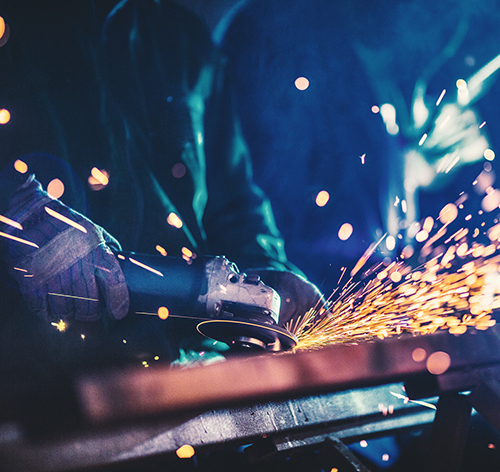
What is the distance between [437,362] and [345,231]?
3.13 ft

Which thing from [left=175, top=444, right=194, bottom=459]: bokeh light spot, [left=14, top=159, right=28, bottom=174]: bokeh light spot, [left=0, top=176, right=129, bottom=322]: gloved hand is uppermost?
[left=14, top=159, right=28, bottom=174]: bokeh light spot

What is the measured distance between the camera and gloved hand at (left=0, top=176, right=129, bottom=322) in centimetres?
86

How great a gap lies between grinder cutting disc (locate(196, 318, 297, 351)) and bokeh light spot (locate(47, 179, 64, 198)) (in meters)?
0.66

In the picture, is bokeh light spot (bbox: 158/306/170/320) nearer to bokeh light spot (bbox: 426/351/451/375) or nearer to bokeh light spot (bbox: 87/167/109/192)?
bokeh light spot (bbox: 87/167/109/192)

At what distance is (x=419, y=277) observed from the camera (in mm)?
2113

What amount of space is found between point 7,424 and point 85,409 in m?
0.17

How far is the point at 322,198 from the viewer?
6.08 feet

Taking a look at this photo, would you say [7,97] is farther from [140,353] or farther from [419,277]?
[419,277]

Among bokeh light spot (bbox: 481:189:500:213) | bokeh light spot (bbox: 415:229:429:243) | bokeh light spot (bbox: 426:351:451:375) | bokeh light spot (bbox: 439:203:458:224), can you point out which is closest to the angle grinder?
bokeh light spot (bbox: 426:351:451:375)

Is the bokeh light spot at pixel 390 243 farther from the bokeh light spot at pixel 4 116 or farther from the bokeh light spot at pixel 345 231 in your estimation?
the bokeh light spot at pixel 4 116

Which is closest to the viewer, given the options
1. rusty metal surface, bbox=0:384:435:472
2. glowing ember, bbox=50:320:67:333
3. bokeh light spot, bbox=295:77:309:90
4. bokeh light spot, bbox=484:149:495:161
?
rusty metal surface, bbox=0:384:435:472

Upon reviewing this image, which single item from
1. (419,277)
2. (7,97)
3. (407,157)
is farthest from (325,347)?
(407,157)

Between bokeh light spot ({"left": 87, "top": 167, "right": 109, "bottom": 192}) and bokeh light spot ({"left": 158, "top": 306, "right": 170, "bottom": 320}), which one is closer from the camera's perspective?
bokeh light spot ({"left": 158, "top": 306, "right": 170, "bottom": 320})

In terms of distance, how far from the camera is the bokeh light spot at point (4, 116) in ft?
3.25
